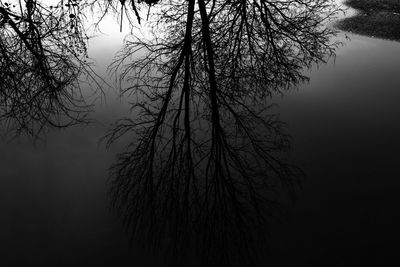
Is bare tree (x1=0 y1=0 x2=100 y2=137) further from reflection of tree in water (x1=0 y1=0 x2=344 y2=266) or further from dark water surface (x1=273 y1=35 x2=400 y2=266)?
dark water surface (x1=273 y1=35 x2=400 y2=266)

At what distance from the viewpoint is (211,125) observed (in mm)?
4453

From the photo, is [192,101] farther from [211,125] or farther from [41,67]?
[41,67]

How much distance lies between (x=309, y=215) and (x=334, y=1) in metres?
6.83

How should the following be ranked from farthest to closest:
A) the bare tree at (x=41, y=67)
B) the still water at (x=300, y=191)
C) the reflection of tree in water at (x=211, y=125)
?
the bare tree at (x=41, y=67) → the reflection of tree in water at (x=211, y=125) → the still water at (x=300, y=191)

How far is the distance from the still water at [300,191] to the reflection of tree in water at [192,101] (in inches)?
9.1

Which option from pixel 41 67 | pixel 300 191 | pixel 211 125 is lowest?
pixel 300 191

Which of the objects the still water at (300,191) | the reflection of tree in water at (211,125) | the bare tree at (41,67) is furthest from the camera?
the bare tree at (41,67)

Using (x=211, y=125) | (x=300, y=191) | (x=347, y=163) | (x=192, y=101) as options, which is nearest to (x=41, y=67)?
(x=192, y=101)

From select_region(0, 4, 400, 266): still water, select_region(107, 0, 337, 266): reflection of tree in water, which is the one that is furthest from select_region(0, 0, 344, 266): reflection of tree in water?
select_region(0, 4, 400, 266): still water

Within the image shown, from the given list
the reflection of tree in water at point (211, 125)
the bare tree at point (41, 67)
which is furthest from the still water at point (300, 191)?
the bare tree at point (41, 67)

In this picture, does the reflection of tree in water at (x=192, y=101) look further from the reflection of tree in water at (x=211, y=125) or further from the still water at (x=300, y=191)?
the still water at (x=300, y=191)

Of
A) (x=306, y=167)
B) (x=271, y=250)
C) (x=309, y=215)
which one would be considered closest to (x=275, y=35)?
(x=306, y=167)

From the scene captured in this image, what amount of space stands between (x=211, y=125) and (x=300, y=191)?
1.53 meters

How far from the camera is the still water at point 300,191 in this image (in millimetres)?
2916
